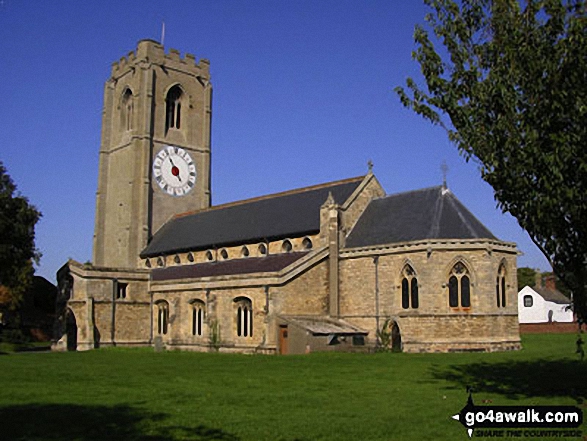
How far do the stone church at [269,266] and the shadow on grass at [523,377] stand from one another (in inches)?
326

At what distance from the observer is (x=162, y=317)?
43.6 m

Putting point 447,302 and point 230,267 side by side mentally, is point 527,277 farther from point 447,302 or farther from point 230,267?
point 447,302

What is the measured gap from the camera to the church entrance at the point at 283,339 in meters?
34.4

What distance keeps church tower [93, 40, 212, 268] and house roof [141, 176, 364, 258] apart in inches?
98.5

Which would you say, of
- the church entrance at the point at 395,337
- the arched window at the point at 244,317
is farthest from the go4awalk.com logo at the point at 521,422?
the arched window at the point at 244,317

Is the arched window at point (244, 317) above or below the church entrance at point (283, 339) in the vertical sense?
above

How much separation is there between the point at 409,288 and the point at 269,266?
8676 millimetres

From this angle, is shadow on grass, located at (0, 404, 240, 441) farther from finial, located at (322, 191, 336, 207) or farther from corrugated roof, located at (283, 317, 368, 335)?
finial, located at (322, 191, 336, 207)

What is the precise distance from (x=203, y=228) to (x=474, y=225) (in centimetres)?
2190

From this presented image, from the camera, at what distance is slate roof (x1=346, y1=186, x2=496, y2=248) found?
113ft

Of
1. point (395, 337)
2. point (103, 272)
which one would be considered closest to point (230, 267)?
point (103, 272)

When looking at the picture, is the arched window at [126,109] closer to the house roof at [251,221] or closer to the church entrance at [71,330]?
the house roof at [251,221]

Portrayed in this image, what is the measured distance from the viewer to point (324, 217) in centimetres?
3856

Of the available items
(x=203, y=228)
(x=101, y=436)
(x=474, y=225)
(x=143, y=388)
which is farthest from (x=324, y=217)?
(x=101, y=436)
